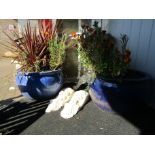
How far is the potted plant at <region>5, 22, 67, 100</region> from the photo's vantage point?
3.60 meters

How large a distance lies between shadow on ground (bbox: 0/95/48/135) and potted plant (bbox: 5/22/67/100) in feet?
0.70

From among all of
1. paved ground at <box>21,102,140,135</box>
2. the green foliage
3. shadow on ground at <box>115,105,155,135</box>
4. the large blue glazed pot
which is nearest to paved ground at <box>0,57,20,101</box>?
the green foliage

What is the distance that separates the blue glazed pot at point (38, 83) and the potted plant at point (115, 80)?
687 mm

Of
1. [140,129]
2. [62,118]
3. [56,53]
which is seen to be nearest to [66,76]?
[56,53]

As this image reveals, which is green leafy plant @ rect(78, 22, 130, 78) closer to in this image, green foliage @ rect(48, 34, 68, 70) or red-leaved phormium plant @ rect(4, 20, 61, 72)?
green foliage @ rect(48, 34, 68, 70)

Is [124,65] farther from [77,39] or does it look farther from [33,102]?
[33,102]

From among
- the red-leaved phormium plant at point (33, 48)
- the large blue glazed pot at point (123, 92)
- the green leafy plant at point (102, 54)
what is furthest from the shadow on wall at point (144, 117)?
the red-leaved phormium plant at point (33, 48)

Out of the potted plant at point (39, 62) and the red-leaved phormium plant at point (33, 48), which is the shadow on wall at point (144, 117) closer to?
the potted plant at point (39, 62)

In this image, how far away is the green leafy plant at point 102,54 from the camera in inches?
122

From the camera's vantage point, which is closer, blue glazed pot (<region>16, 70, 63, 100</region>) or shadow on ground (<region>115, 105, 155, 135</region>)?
shadow on ground (<region>115, 105, 155, 135</region>)

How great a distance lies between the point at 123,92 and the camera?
2.97 m

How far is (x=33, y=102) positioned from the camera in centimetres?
371

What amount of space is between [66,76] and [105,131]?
2064 millimetres

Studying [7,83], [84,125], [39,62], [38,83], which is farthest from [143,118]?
[7,83]
